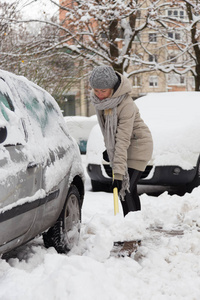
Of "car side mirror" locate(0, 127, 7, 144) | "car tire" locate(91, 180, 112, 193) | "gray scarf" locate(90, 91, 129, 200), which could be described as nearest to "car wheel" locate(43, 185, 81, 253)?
"gray scarf" locate(90, 91, 129, 200)

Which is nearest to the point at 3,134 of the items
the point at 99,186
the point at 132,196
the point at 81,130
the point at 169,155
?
the point at 132,196

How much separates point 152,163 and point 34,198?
4.39m

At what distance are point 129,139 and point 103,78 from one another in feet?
2.16

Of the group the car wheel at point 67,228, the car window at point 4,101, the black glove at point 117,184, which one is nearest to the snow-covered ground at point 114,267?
the car wheel at point 67,228

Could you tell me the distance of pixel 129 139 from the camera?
4.89 metres

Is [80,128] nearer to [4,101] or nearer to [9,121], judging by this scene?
[4,101]

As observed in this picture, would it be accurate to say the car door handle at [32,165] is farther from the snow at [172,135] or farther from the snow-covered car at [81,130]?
the snow-covered car at [81,130]

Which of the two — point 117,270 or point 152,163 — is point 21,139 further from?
point 152,163

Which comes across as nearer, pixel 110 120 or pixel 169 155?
pixel 110 120

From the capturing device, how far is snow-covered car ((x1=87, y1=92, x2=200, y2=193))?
7.82 meters

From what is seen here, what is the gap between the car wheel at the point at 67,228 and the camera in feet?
14.3

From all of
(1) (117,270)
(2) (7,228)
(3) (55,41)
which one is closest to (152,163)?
(1) (117,270)

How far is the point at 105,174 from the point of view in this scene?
320 inches

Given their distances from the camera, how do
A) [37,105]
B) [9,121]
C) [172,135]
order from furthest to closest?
[172,135], [37,105], [9,121]
